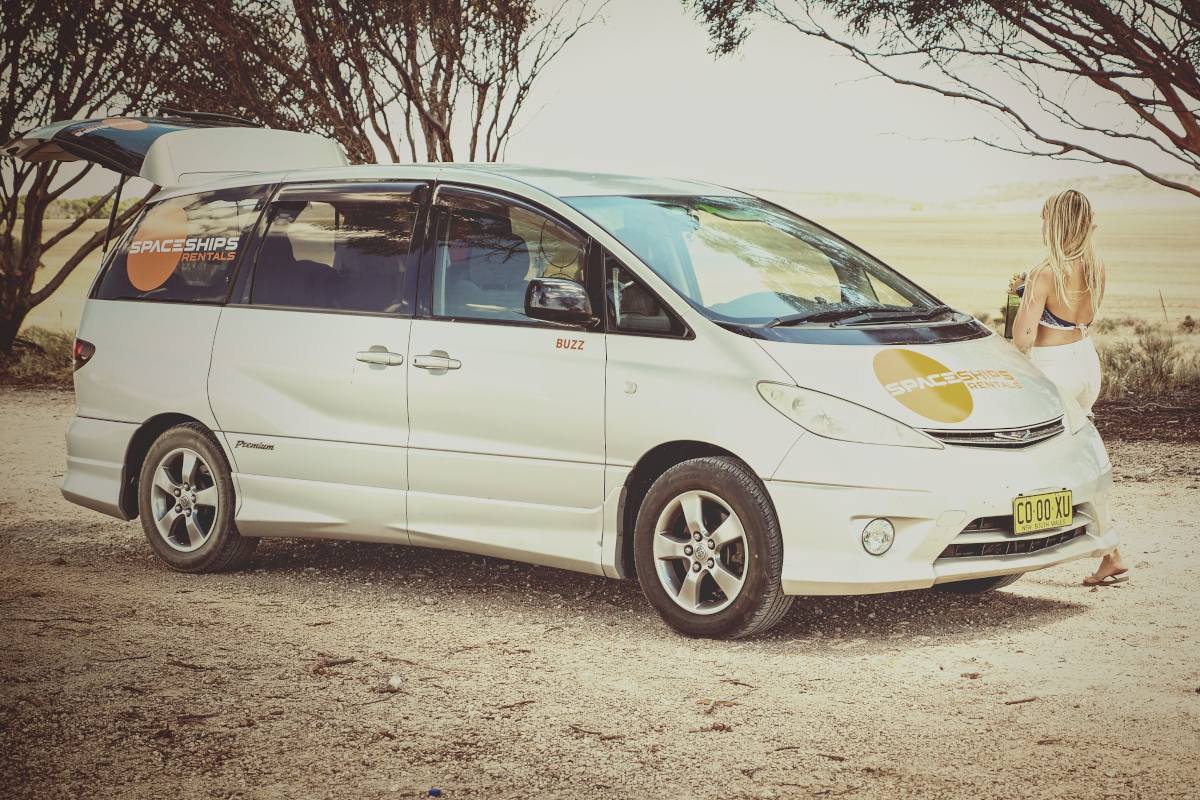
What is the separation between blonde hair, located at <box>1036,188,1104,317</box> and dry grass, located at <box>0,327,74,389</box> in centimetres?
1365

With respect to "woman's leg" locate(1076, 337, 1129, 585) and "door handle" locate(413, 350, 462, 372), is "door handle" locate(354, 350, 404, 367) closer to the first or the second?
"door handle" locate(413, 350, 462, 372)

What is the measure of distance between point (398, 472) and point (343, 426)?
0.40 meters

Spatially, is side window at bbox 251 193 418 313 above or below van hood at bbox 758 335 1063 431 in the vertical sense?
above

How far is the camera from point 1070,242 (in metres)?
7.41

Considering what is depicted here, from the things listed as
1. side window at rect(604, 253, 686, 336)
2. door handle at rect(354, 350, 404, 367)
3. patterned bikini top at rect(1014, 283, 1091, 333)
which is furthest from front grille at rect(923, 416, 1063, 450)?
door handle at rect(354, 350, 404, 367)

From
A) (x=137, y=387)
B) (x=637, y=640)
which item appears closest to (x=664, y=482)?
(x=637, y=640)

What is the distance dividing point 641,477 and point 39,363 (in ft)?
50.4

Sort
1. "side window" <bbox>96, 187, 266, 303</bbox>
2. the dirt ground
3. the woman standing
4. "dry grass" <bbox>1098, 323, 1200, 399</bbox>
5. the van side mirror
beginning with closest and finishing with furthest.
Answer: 1. the dirt ground
2. the van side mirror
3. the woman standing
4. "side window" <bbox>96, 187, 266, 303</bbox>
5. "dry grass" <bbox>1098, 323, 1200, 399</bbox>

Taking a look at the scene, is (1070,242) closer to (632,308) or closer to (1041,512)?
(1041,512)

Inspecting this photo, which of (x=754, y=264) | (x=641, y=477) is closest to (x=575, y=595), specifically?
(x=641, y=477)

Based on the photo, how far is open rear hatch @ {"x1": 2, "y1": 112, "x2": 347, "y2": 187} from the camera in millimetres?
8391

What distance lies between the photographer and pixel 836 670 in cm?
584

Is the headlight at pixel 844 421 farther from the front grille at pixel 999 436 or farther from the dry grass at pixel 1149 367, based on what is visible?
the dry grass at pixel 1149 367

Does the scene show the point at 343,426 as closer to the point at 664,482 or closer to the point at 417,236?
the point at 417,236
